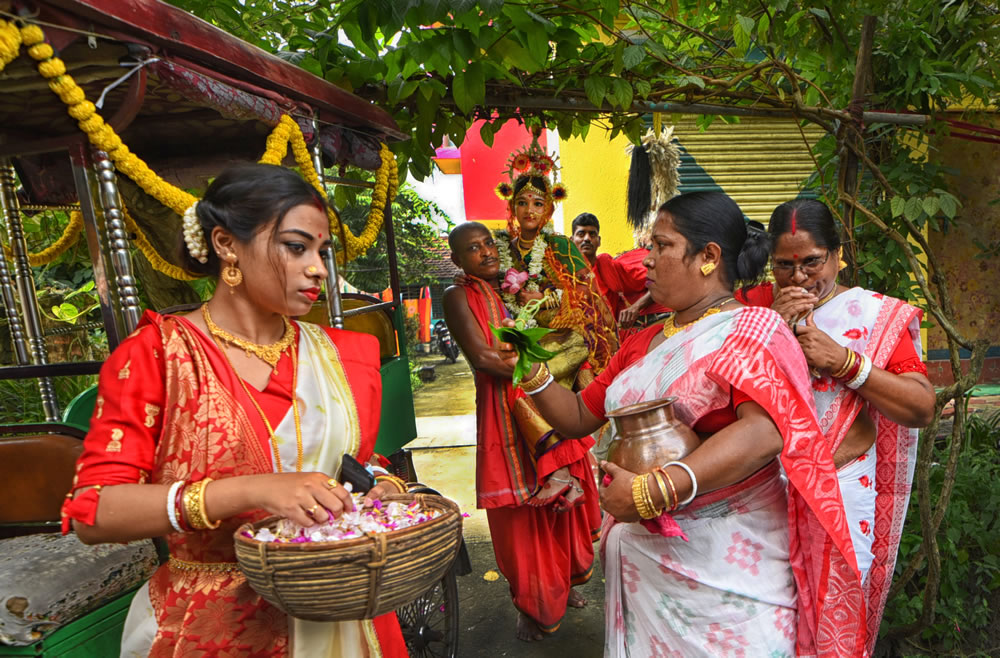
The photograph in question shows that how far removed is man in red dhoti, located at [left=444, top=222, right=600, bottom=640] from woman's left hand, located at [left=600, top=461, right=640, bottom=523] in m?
1.81

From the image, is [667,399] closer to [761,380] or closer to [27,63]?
[761,380]

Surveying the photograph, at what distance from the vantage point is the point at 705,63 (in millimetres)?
3939

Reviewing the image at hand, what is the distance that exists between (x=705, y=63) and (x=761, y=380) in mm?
2856

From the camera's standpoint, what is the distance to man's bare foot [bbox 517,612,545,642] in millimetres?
3686

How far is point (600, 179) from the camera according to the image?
738cm

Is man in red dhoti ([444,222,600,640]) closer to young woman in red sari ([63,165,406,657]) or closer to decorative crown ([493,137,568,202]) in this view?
decorative crown ([493,137,568,202])

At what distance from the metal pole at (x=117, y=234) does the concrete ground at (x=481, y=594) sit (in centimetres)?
271

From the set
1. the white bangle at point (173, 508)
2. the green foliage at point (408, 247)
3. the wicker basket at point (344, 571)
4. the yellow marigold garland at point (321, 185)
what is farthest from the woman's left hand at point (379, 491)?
the green foliage at point (408, 247)

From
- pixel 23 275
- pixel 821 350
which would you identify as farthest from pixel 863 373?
pixel 23 275

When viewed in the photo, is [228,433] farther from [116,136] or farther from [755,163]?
[755,163]

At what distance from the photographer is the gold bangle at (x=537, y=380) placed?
2.18 m

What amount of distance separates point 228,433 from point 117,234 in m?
0.81

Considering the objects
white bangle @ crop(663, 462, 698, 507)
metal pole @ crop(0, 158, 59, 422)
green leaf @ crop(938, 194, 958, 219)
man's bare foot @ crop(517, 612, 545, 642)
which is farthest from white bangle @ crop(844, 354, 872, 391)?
metal pole @ crop(0, 158, 59, 422)

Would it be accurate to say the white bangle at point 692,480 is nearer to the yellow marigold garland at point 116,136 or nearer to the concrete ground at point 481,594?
the yellow marigold garland at point 116,136
